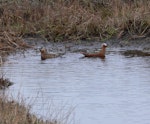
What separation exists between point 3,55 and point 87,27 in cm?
268

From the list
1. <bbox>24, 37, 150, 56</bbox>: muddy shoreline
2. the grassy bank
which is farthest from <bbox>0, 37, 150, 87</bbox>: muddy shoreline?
the grassy bank

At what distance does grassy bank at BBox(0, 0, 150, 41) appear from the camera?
1836cm

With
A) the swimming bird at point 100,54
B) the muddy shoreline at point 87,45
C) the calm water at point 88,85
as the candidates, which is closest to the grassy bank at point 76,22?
the muddy shoreline at point 87,45

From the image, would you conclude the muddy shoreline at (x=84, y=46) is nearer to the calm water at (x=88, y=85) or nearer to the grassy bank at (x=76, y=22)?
the grassy bank at (x=76, y=22)

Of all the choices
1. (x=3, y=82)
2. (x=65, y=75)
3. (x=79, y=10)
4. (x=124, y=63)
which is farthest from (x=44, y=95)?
(x=79, y=10)

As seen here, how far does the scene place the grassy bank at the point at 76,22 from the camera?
18.4m

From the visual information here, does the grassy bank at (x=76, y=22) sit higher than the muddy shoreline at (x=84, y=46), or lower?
higher

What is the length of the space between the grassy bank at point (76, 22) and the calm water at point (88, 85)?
1.24 meters

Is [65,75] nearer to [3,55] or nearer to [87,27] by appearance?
[3,55]

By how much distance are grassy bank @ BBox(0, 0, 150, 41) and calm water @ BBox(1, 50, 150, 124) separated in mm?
1237

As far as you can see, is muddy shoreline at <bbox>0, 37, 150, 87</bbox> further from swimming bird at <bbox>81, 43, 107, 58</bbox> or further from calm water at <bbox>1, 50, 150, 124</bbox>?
swimming bird at <bbox>81, 43, 107, 58</bbox>

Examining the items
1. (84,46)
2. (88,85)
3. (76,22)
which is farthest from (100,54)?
(88,85)

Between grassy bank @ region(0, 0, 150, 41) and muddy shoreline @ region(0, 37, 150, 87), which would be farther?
grassy bank @ region(0, 0, 150, 41)

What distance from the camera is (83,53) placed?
650 inches
